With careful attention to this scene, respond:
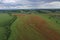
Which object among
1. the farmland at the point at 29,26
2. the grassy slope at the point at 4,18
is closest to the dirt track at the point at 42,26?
the farmland at the point at 29,26

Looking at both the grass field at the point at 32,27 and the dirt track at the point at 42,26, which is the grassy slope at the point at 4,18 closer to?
the grass field at the point at 32,27

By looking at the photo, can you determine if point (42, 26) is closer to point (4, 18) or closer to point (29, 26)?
point (29, 26)

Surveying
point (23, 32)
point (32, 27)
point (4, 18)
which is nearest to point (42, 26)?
point (32, 27)

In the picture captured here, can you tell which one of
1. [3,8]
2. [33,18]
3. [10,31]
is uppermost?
[3,8]

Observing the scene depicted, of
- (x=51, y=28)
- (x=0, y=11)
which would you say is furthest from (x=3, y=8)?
(x=51, y=28)

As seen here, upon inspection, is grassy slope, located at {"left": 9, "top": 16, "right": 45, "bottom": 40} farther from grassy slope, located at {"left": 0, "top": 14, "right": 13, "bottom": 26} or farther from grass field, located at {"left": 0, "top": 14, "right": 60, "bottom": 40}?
grassy slope, located at {"left": 0, "top": 14, "right": 13, "bottom": 26}

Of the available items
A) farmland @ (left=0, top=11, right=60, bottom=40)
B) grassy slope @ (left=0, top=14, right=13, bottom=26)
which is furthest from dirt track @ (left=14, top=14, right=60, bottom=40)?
grassy slope @ (left=0, top=14, right=13, bottom=26)

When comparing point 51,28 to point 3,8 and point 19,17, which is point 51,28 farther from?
point 3,8
